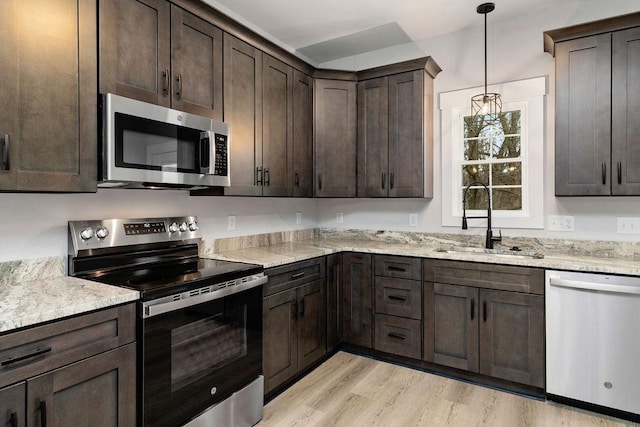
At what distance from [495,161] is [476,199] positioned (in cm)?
35

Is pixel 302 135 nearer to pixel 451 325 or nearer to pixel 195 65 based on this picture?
pixel 195 65

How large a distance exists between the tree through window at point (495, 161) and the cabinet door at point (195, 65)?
2.12 meters

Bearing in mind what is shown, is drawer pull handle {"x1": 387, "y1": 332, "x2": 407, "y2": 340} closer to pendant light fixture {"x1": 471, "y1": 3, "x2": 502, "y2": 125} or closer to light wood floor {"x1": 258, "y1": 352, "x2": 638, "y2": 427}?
light wood floor {"x1": 258, "y1": 352, "x2": 638, "y2": 427}

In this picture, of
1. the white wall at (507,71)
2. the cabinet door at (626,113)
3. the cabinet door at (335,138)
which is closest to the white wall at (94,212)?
the cabinet door at (335,138)

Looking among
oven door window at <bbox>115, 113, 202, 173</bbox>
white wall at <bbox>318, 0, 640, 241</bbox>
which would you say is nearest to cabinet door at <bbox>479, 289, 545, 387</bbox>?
white wall at <bbox>318, 0, 640, 241</bbox>

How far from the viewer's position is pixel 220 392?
198 centimetres

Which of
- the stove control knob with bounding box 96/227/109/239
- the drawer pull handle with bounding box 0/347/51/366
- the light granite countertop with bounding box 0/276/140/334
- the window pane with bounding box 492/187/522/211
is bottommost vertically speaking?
the drawer pull handle with bounding box 0/347/51/366

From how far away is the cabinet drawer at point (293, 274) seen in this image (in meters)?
2.41

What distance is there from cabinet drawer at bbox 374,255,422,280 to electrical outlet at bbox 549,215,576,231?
42.6 inches

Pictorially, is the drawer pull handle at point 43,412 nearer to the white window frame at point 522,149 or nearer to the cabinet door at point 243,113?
the cabinet door at point 243,113

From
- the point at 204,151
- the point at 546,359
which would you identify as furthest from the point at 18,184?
the point at 546,359

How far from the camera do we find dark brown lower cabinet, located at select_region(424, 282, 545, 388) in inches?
95.7

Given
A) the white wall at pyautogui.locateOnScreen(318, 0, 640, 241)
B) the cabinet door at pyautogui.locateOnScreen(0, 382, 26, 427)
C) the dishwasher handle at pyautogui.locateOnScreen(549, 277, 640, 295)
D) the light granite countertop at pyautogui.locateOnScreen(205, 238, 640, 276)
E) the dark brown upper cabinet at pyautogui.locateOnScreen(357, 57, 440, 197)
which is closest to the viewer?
the cabinet door at pyautogui.locateOnScreen(0, 382, 26, 427)

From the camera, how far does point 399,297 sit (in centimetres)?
291
